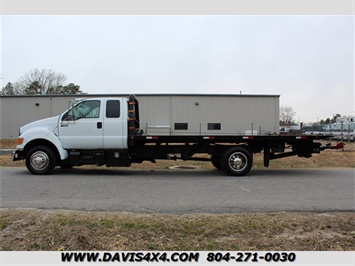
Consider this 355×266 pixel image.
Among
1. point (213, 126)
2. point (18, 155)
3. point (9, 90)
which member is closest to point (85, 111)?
point (18, 155)

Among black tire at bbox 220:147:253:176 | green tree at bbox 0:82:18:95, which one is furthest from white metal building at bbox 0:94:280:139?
green tree at bbox 0:82:18:95

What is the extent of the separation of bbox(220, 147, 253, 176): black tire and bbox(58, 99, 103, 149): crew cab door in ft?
13.1

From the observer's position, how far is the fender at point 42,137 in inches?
336

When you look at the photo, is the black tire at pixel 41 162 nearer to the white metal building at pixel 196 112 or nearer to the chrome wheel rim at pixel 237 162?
the chrome wheel rim at pixel 237 162

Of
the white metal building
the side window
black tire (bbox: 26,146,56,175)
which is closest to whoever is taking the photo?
black tire (bbox: 26,146,56,175)

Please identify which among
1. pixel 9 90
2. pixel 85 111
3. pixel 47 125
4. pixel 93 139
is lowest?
pixel 93 139

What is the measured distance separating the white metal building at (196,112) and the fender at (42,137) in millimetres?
16743

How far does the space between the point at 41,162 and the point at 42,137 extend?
2.55 ft

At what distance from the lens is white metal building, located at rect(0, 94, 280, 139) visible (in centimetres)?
2586

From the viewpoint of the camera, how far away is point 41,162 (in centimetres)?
848

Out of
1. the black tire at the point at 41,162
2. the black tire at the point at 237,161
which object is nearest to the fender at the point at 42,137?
the black tire at the point at 41,162

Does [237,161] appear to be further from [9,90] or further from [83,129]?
[9,90]

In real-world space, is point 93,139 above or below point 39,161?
above

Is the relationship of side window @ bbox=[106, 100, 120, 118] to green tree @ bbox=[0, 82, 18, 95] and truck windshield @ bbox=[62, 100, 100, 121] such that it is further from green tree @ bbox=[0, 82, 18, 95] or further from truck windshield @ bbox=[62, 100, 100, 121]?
green tree @ bbox=[0, 82, 18, 95]
